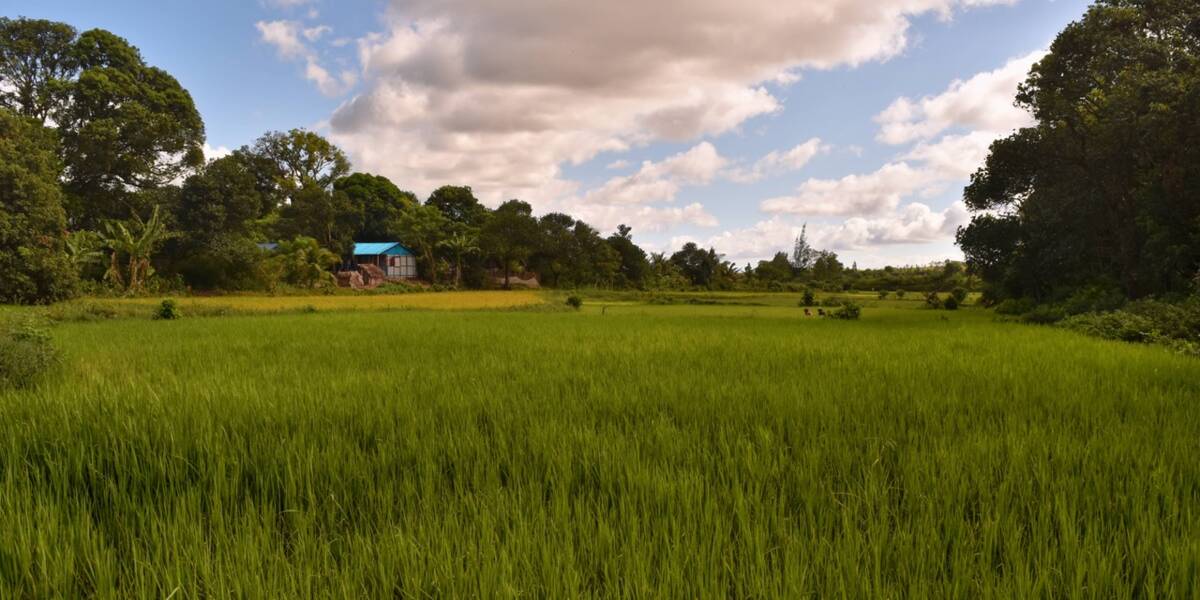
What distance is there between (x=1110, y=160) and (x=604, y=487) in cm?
1838

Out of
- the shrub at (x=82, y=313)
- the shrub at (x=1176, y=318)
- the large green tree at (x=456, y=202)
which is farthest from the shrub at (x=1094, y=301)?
the large green tree at (x=456, y=202)

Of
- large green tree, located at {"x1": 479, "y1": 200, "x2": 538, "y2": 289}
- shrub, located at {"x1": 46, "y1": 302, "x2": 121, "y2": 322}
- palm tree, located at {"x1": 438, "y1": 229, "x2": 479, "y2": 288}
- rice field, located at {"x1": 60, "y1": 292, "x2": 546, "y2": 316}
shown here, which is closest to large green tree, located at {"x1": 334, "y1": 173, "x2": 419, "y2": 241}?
palm tree, located at {"x1": 438, "y1": 229, "x2": 479, "y2": 288}

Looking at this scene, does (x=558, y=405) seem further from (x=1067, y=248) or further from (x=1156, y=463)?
(x=1067, y=248)

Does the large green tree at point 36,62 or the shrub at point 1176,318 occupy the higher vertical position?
the large green tree at point 36,62

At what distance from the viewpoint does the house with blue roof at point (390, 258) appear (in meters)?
42.5

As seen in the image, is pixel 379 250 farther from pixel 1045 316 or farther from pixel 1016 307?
pixel 1045 316

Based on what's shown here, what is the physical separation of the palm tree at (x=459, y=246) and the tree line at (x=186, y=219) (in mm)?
152

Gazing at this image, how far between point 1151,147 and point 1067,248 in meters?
5.24

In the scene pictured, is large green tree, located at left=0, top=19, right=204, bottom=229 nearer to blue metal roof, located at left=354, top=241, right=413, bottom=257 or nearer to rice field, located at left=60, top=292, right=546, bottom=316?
rice field, located at left=60, top=292, right=546, bottom=316

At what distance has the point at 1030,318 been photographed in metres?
15.1

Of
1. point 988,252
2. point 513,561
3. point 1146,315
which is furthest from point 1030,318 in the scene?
point 513,561

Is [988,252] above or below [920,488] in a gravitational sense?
above

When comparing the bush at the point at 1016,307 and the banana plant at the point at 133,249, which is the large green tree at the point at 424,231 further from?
the bush at the point at 1016,307

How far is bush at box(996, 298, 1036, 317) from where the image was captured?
17.5 meters
